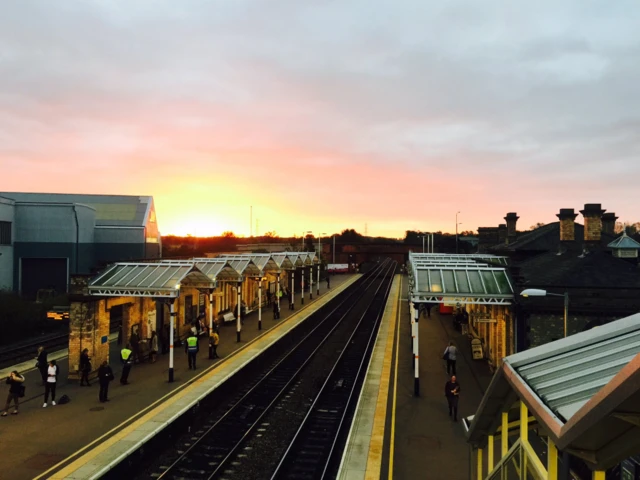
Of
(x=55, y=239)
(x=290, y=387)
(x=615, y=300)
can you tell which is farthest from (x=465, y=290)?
(x=55, y=239)

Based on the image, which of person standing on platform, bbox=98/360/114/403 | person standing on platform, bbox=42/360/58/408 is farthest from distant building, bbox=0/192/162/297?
person standing on platform, bbox=98/360/114/403

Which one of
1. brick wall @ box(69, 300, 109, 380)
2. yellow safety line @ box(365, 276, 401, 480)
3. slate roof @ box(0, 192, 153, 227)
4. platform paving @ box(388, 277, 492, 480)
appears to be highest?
slate roof @ box(0, 192, 153, 227)

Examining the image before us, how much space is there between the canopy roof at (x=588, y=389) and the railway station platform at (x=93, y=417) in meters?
10.1

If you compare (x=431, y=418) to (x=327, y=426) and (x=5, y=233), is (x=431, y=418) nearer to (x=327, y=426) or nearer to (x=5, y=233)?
(x=327, y=426)

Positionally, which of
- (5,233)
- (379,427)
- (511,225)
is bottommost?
(379,427)

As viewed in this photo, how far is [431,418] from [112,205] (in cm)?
5221

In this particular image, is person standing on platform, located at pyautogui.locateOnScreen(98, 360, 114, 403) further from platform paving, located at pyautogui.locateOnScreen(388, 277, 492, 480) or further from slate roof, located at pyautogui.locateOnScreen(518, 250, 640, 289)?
slate roof, located at pyautogui.locateOnScreen(518, 250, 640, 289)

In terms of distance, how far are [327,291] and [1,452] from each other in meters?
45.6

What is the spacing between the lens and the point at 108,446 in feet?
38.9

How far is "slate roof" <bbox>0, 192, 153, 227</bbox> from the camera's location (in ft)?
179

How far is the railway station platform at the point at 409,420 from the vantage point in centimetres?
1100

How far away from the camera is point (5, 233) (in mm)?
39500

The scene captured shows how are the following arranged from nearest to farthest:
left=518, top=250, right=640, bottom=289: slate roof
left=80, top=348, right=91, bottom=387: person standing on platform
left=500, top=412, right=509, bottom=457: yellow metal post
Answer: left=500, top=412, right=509, bottom=457: yellow metal post, left=518, top=250, right=640, bottom=289: slate roof, left=80, top=348, right=91, bottom=387: person standing on platform

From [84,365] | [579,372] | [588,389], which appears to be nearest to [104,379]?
[84,365]
